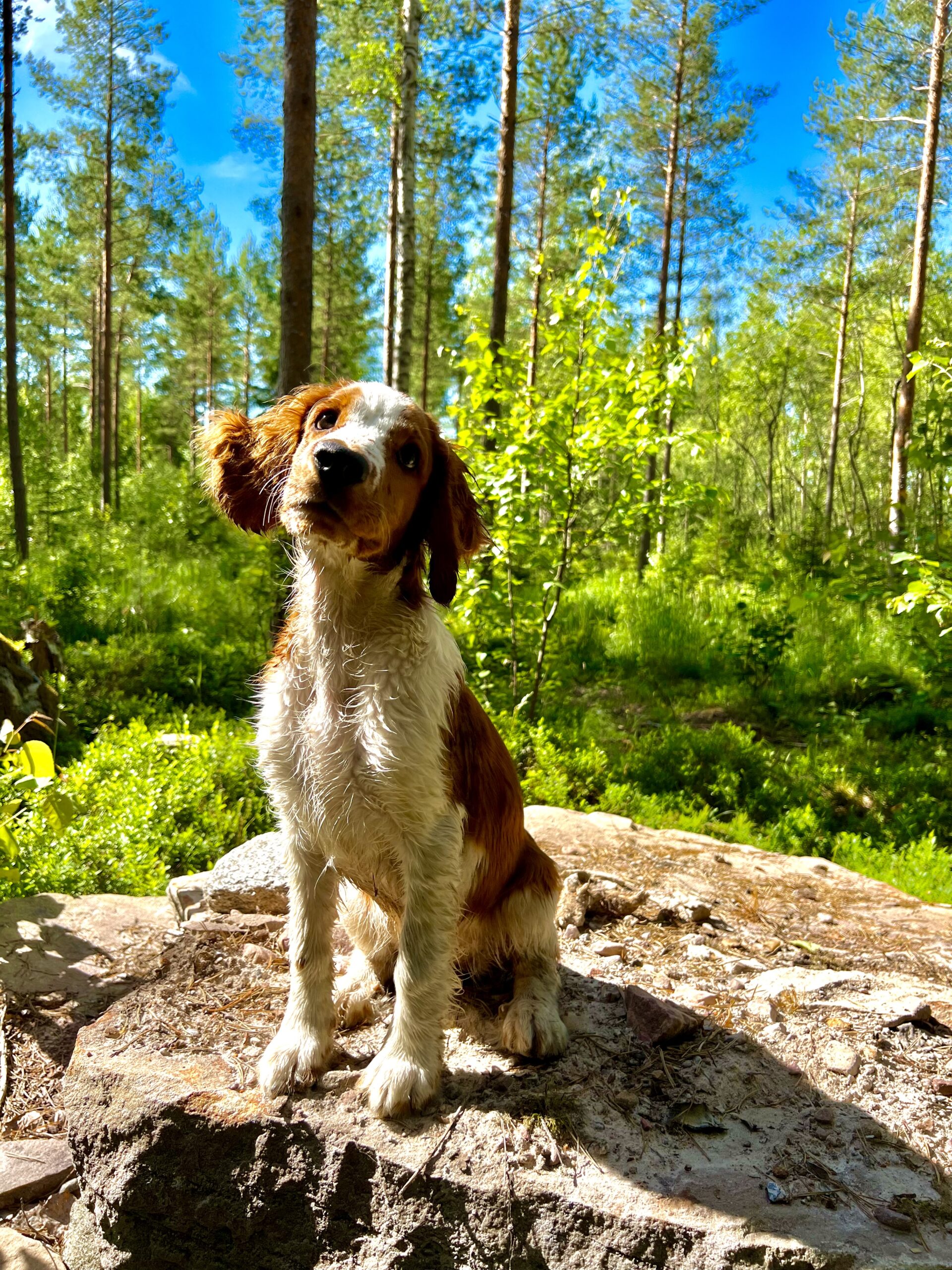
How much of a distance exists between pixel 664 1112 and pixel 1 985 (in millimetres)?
2683

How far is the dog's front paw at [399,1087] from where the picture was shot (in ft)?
7.16

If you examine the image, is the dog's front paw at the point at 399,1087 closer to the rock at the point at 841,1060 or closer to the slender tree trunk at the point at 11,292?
the rock at the point at 841,1060

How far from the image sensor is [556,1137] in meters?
2.17

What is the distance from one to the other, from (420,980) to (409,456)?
1.36 m

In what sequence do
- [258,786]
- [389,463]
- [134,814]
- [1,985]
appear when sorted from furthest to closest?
1. [258,786]
2. [134,814]
3. [1,985]
4. [389,463]

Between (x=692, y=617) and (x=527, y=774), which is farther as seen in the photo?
(x=692, y=617)

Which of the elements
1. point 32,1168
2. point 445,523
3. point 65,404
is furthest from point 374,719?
point 65,404

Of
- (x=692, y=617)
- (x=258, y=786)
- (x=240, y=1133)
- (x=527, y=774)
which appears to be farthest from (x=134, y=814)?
(x=692, y=617)

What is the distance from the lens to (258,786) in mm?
5926

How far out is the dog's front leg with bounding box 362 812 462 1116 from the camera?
2193 mm

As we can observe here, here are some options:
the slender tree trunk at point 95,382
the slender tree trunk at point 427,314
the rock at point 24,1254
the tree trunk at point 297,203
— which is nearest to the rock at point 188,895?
the rock at point 24,1254

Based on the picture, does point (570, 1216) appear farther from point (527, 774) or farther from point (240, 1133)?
point (527, 774)

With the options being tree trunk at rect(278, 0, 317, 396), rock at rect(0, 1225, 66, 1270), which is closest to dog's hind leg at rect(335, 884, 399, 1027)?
rock at rect(0, 1225, 66, 1270)

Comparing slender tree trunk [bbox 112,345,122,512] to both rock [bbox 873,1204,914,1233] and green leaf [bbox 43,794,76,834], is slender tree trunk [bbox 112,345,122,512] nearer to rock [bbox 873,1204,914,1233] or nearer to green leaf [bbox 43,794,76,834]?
Answer: green leaf [bbox 43,794,76,834]
